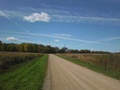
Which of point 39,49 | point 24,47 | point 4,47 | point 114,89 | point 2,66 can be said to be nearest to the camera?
point 114,89

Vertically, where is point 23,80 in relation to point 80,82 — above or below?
below

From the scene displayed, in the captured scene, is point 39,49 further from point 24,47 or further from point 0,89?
point 0,89

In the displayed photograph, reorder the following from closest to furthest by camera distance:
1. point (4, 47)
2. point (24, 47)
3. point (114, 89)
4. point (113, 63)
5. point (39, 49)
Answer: point (114, 89)
point (113, 63)
point (4, 47)
point (24, 47)
point (39, 49)

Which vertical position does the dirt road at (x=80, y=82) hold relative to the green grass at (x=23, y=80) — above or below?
above

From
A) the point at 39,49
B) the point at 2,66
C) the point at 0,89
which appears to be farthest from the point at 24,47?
the point at 0,89

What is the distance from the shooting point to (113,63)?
94.4 feet

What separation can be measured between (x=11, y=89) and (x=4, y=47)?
137 meters

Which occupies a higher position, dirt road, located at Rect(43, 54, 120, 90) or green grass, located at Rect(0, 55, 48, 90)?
dirt road, located at Rect(43, 54, 120, 90)

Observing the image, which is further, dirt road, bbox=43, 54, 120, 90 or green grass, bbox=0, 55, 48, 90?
green grass, bbox=0, 55, 48, 90

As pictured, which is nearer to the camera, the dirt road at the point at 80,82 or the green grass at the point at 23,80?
the dirt road at the point at 80,82

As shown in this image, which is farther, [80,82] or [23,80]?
[23,80]

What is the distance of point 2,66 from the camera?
104 feet

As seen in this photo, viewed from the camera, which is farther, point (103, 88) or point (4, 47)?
point (4, 47)

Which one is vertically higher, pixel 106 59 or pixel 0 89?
pixel 106 59
